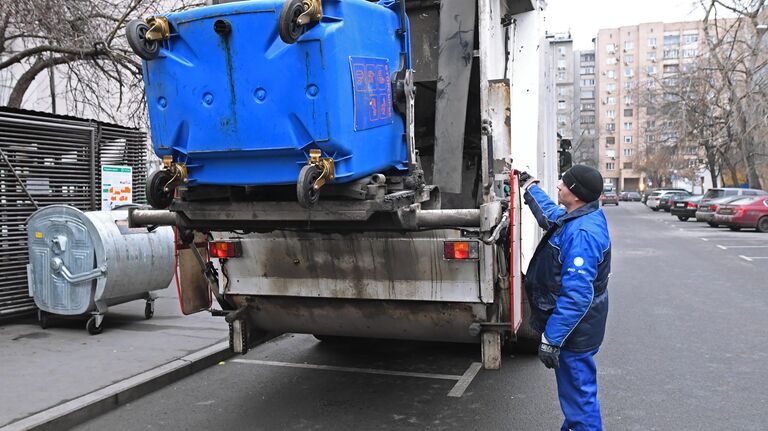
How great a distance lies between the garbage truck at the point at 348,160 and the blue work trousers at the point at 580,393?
475 millimetres

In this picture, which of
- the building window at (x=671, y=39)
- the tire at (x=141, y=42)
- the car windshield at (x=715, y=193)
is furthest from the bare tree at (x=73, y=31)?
the building window at (x=671, y=39)

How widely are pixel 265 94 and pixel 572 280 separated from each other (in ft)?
6.32

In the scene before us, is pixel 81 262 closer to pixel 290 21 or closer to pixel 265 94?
pixel 265 94

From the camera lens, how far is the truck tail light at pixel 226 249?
4578mm

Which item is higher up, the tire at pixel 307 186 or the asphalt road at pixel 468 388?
the tire at pixel 307 186

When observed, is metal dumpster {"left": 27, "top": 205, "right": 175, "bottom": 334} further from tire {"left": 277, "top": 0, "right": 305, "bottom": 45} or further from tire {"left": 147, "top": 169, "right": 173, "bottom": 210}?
tire {"left": 277, "top": 0, "right": 305, "bottom": 45}

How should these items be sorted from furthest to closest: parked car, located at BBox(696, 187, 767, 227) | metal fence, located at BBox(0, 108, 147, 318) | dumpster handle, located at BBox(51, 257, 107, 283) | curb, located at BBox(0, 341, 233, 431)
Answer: parked car, located at BBox(696, 187, 767, 227), metal fence, located at BBox(0, 108, 147, 318), dumpster handle, located at BBox(51, 257, 107, 283), curb, located at BBox(0, 341, 233, 431)

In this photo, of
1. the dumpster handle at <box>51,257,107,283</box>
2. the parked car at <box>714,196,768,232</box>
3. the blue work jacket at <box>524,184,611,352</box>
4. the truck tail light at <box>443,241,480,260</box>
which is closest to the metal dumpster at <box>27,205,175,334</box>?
the dumpster handle at <box>51,257,107,283</box>

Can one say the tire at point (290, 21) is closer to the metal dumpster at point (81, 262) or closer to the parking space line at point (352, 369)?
the parking space line at point (352, 369)

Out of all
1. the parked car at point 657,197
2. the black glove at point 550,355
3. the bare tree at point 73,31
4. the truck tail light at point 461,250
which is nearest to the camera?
the black glove at point 550,355

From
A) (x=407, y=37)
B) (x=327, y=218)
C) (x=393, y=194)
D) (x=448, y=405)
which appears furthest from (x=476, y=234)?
(x=448, y=405)

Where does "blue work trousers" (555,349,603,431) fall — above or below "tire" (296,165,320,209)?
below

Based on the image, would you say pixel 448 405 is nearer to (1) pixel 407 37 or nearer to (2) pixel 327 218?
(2) pixel 327 218

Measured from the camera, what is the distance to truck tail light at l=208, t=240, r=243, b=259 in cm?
458
